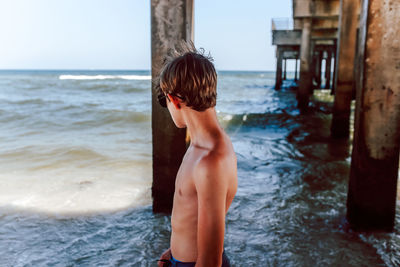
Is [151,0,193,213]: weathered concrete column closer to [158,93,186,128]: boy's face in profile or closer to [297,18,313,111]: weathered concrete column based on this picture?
[158,93,186,128]: boy's face in profile

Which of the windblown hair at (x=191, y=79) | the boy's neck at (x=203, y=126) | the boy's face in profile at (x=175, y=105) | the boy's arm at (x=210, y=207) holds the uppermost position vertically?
the windblown hair at (x=191, y=79)

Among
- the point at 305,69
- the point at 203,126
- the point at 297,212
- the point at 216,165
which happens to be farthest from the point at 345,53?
the point at 216,165

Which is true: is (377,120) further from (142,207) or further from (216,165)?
(142,207)

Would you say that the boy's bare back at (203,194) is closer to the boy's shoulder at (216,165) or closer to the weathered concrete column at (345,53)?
the boy's shoulder at (216,165)

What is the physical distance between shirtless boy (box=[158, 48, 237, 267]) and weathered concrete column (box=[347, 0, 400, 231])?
197 cm

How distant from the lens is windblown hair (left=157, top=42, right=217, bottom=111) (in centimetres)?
111

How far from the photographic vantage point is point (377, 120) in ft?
8.91

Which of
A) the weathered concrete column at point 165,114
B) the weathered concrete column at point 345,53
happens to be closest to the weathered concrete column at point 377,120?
the weathered concrete column at point 165,114

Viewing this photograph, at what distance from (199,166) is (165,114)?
2051 millimetres

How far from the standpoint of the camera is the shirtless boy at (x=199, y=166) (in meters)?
1.05

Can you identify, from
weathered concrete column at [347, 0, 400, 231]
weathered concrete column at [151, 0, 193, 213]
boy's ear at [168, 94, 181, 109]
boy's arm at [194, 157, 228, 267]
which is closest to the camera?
boy's arm at [194, 157, 228, 267]

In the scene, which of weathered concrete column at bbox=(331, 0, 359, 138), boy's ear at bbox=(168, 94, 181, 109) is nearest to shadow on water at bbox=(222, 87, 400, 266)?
weathered concrete column at bbox=(331, 0, 359, 138)

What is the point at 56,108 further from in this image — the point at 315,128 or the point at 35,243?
the point at 35,243

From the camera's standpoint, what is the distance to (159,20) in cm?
296
